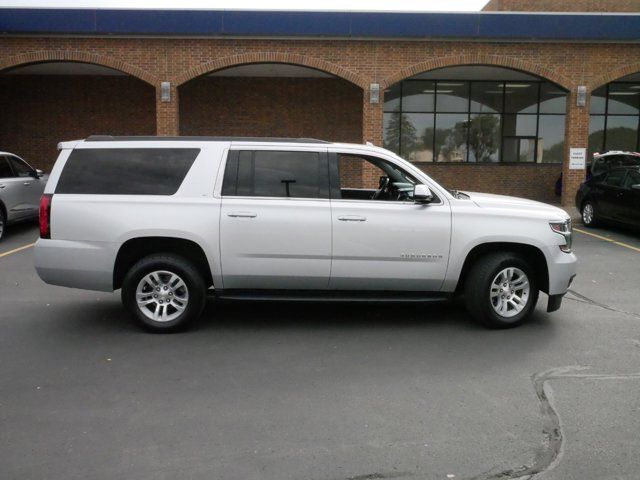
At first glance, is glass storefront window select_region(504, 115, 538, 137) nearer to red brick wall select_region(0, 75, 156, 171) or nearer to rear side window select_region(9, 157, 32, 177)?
red brick wall select_region(0, 75, 156, 171)

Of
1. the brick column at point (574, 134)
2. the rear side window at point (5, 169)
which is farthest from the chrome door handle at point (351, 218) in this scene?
the brick column at point (574, 134)

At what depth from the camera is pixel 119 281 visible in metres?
6.54

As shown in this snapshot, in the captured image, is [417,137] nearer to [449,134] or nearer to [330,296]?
[449,134]

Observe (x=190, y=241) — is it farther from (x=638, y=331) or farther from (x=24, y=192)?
(x=24, y=192)

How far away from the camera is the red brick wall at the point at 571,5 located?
29.0 metres

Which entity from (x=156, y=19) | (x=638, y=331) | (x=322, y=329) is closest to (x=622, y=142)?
(x=156, y=19)

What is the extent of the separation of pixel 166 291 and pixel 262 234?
1119 mm

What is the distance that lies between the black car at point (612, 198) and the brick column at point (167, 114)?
11426mm

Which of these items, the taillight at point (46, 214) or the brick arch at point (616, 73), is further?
the brick arch at point (616, 73)

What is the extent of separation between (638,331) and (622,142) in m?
19.8

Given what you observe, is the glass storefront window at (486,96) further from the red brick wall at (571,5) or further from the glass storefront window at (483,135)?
the red brick wall at (571,5)

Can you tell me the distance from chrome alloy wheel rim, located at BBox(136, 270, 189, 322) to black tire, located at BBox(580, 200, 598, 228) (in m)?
11.9

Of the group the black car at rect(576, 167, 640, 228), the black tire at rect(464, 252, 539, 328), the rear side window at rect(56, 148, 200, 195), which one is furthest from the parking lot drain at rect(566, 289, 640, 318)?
the black car at rect(576, 167, 640, 228)

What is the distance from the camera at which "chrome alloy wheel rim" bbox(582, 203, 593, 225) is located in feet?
50.8
